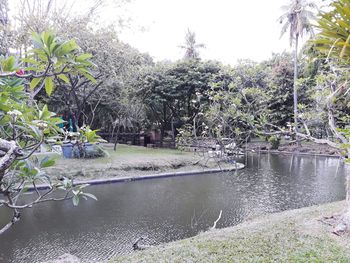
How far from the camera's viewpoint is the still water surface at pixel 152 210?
13.4 ft

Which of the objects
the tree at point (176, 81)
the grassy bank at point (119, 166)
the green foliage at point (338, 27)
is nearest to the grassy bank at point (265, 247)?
the green foliage at point (338, 27)

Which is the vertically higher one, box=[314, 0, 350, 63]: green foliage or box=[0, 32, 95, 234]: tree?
box=[314, 0, 350, 63]: green foliage

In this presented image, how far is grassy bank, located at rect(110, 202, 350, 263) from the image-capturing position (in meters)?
2.69

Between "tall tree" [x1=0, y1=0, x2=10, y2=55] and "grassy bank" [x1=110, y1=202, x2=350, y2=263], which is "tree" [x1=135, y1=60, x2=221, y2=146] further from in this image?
"grassy bank" [x1=110, y1=202, x2=350, y2=263]

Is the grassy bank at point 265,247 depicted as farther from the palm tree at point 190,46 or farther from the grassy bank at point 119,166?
the palm tree at point 190,46

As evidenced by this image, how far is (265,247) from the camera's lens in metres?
3.02

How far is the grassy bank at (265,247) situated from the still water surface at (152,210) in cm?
89

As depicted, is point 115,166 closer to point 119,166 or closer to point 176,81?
point 119,166

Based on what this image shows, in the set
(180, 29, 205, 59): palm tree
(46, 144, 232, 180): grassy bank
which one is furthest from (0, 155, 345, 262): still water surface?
(180, 29, 205, 59): palm tree

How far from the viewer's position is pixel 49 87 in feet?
4.35

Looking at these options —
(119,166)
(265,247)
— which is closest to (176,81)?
(119,166)

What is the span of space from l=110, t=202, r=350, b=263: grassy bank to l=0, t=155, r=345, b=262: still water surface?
2.91 ft

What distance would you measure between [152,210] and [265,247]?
3.09m

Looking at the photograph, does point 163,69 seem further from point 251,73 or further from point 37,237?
point 37,237
